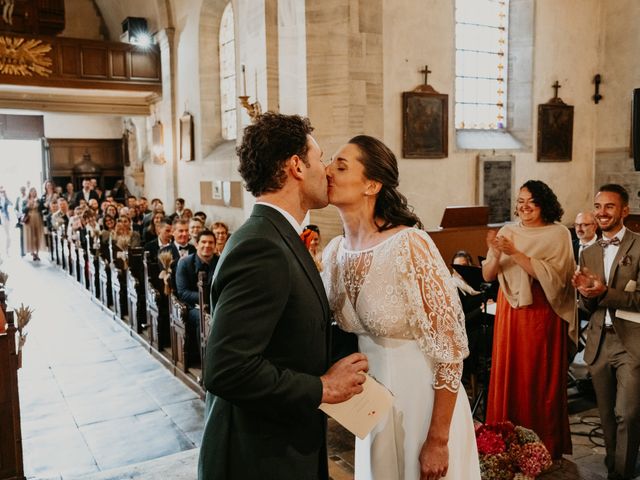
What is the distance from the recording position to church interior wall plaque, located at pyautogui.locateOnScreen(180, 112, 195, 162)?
1380 cm

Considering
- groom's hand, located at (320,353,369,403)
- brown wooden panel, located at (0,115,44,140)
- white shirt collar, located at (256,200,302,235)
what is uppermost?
brown wooden panel, located at (0,115,44,140)

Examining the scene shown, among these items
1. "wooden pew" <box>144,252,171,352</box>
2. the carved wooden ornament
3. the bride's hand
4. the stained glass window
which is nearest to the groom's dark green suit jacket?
the bride's hand

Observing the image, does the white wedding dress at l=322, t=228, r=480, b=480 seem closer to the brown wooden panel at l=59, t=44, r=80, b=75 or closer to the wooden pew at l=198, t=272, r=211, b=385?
the wooden pew at l=198, t=272, r=211, b=385

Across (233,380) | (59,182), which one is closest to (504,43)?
(233,380)

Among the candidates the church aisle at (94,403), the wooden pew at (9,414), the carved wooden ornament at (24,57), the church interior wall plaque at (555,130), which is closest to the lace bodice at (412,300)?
the wooden pew at (9,414)

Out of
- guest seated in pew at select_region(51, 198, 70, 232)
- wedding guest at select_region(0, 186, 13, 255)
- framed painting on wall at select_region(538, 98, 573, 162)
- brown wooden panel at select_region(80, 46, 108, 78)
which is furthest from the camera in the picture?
wedding guest at select_region(0, 186, 13, 255)

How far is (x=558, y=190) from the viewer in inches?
445

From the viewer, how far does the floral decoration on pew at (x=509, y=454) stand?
3.04 m

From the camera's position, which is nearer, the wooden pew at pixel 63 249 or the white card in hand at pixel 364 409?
the white card in hand at pixel 364 409

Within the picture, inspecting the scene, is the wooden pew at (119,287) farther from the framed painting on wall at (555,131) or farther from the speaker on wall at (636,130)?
the framed painting on wall at (555,131)

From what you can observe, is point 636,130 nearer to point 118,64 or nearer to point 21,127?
point 118,64

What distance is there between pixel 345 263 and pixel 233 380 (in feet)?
2.47

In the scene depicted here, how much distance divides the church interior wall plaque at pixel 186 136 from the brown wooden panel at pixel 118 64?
183 centimetres

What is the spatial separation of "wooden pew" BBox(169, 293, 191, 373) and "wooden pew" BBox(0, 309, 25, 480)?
230cm
